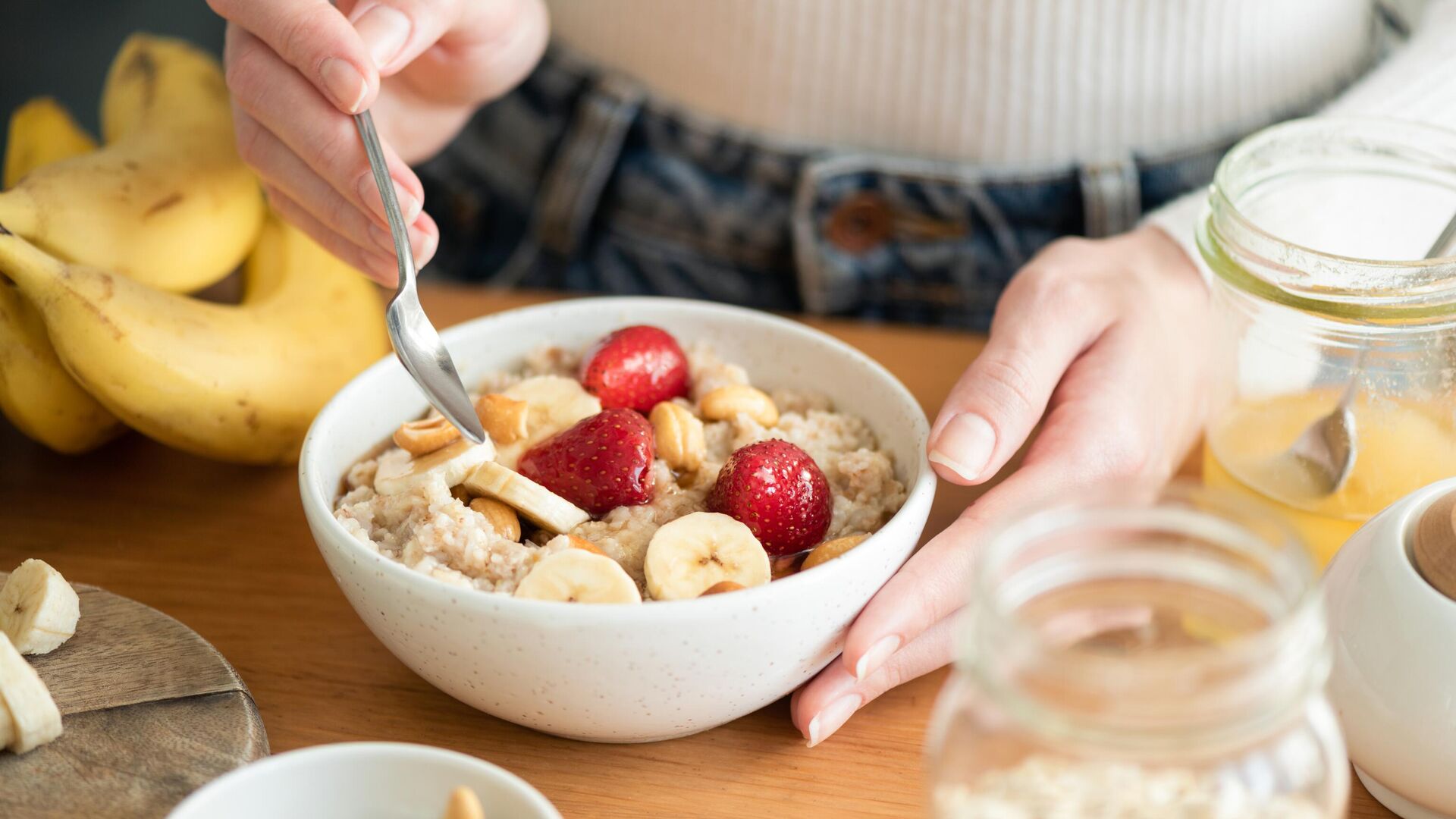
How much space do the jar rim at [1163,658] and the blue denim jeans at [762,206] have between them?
2.34 ft

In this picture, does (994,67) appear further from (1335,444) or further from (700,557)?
(700,557)

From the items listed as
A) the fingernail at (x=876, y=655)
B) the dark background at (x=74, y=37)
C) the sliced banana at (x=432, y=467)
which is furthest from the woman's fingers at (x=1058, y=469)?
the dark background at (x=74, y=37)

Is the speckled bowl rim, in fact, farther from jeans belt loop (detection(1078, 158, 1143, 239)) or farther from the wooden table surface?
jeans belt loop (detection(1078, 158, 1143, 239))

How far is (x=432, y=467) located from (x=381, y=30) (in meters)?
0.29

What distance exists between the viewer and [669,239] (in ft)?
4.02

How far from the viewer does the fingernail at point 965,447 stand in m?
0.70

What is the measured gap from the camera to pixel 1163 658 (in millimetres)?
417

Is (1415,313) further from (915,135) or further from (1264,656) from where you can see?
(915,135)

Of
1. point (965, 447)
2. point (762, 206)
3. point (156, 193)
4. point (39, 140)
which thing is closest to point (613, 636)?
point (965, 447)

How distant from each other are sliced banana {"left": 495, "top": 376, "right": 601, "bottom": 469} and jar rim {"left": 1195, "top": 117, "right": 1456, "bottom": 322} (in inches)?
15.8

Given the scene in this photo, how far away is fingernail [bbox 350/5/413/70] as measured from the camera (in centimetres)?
78

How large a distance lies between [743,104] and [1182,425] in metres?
0.52

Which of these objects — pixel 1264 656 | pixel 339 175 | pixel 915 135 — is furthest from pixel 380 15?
pixel 1264 656

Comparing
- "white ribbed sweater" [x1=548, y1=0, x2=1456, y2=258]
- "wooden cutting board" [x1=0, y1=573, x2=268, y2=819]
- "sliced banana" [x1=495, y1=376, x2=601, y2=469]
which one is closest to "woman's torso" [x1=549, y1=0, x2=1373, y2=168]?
"white ribbed sweater" [x1=548, y1=0, x2=1456, y2=258]
